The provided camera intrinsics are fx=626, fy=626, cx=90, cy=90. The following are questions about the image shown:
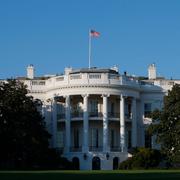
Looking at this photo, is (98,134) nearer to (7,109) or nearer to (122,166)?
(122,166)

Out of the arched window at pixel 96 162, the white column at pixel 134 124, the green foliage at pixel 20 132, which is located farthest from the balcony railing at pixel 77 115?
the green foliage at pixel 20 132

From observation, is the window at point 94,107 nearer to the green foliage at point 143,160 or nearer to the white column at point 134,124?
the white column at point 134,124

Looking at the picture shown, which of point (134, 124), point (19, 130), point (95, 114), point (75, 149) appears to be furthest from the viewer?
point (134, 124)

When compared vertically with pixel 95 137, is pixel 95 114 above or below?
above

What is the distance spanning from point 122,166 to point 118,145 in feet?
24.4

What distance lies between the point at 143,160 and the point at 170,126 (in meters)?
4.99

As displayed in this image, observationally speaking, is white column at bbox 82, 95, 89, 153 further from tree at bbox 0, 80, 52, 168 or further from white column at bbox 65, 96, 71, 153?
tree at bbox 0, 80, 52, 168

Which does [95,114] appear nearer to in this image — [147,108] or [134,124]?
[134,124]

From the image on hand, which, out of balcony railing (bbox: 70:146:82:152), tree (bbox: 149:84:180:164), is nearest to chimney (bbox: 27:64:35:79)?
balcony railing (bbox: 70:146:82:152)

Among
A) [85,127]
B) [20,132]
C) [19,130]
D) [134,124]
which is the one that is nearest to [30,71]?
[85,127]

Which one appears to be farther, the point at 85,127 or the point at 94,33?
the point at 94,33

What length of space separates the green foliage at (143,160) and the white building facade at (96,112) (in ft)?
11.2

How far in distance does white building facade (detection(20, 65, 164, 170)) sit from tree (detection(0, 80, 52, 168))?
7.03 meters

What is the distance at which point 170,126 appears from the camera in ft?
215
